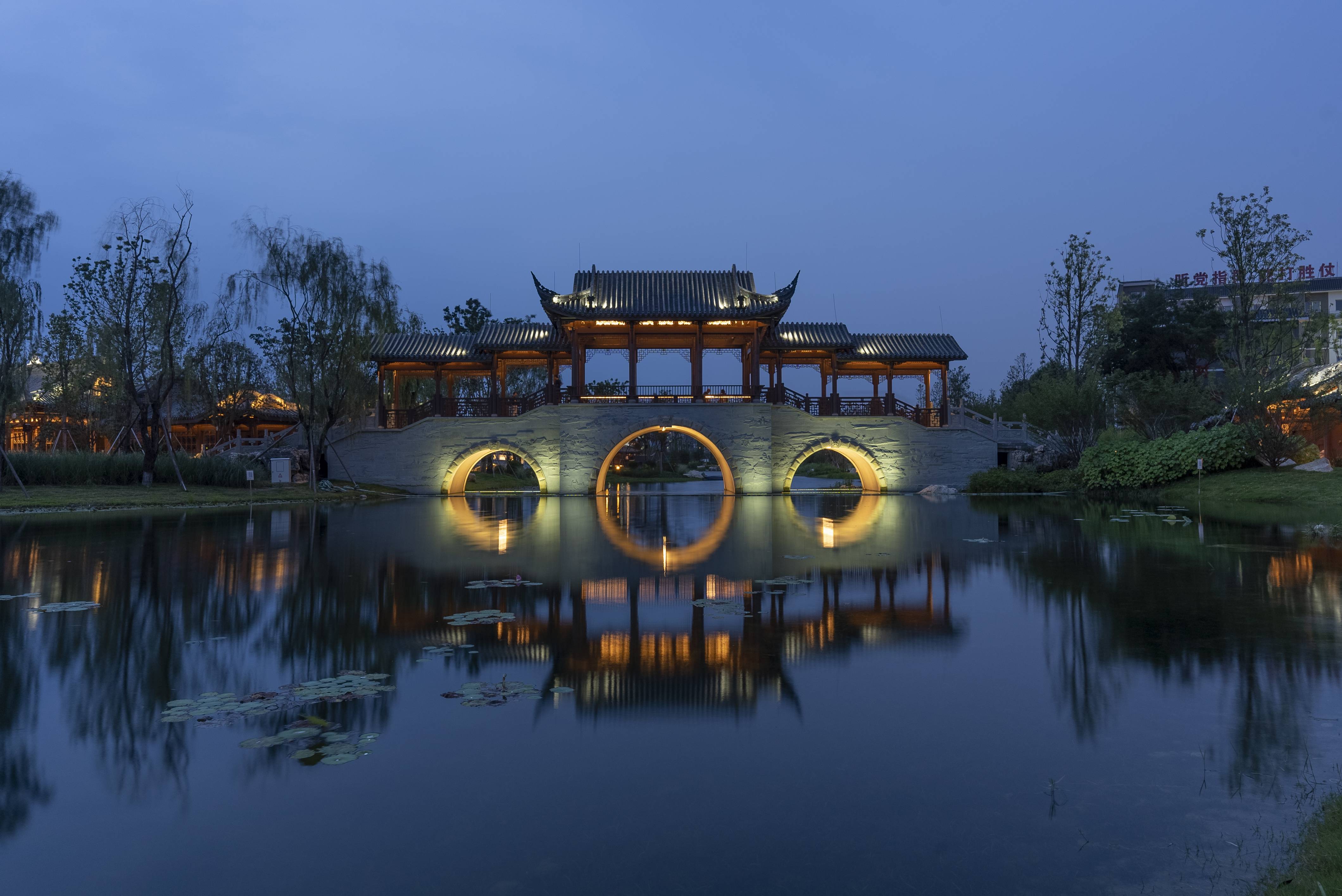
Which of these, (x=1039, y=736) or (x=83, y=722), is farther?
(x=83, y=722)

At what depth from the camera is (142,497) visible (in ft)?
84.7

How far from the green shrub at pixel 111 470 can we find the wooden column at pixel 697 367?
57.0ft

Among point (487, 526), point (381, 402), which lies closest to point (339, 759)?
point (487, 526)

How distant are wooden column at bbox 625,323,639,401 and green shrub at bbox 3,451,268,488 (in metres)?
14.9

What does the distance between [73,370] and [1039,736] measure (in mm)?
51791

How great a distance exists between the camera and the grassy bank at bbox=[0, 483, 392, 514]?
23.4 meters

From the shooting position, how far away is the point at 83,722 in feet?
15.7

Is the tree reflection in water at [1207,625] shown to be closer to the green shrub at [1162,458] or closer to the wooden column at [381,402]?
the green shrub at [1162,458]

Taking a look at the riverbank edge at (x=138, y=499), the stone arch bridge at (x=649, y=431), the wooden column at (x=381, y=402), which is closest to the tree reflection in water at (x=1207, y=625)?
the stone arch bridge at (x=649, y=431)

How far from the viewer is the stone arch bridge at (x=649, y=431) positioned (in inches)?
1313

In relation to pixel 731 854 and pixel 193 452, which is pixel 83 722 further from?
pixel 193 452

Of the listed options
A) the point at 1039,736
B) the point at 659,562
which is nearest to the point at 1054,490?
the point at 659,562

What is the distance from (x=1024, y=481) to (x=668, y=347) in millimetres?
15644

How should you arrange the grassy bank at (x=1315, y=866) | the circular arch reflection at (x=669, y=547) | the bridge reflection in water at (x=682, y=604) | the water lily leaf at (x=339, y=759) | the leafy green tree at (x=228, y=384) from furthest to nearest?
the leafy green tree at (x=228, y=384) < the circular arch reflection at (x=669, y=547) < the bridge reflection in water at (x=682, y=604) < the water lily leaf at (x=339, y=759) < the grassy bank at (x=1315, y=866)
